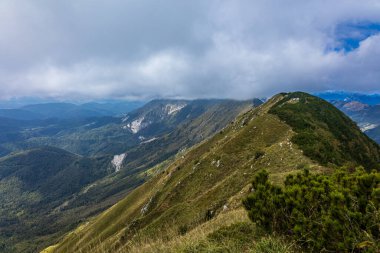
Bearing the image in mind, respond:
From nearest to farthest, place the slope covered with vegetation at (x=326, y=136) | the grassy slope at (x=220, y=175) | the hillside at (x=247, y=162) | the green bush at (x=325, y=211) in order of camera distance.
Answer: the green bush at (x=325, y=211) < the hillside at (x=247, y=162) < the grassy slope at (x=220, y=175) < the slope covered with vegetation at (x=326, y=136)

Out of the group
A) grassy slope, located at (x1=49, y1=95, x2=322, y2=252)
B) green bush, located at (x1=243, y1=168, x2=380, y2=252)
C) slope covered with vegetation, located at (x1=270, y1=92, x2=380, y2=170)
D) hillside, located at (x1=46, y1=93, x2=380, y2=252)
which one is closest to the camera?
green bush, located at (x1=243, y1=168, x2=380, y2=252)

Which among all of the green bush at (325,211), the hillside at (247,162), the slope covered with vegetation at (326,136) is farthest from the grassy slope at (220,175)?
the green bush at (325,211)

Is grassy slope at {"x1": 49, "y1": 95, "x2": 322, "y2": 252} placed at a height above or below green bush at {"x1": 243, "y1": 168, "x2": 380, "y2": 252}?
below

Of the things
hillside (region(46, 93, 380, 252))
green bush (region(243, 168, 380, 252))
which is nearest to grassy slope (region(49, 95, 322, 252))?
hillside (region(46, 93, 380, 252))

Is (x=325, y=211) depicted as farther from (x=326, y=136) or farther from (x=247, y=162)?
(x=326, y=136)

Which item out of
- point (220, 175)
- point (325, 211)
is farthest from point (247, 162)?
point (325, 211)

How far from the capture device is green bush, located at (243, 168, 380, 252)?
918 cm

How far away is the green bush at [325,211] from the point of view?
30.1 feet

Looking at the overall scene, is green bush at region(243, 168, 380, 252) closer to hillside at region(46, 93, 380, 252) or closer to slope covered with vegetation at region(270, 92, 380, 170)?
hillside at region(46, 93, 380, 252)

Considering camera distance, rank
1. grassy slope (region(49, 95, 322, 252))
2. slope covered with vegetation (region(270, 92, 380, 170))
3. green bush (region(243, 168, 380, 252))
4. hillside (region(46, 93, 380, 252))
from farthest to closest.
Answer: slope covered with vegetation (region(270, 92, 380, 170)) → grassy slope (region(49, 95, 322, 252)) → hillside (region(46, 93, 380, 252)) → green bush (region(243, 168, 380, 252))

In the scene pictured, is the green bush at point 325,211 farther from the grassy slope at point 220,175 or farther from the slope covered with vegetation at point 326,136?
the slope covered with vegetation at point 326,136

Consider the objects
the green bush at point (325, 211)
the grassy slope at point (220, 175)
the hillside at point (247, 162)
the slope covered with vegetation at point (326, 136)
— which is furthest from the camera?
the slope covered with vegetation at point (326, 136)

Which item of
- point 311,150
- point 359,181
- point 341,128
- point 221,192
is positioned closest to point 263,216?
point 359,181

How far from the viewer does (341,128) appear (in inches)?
4560
